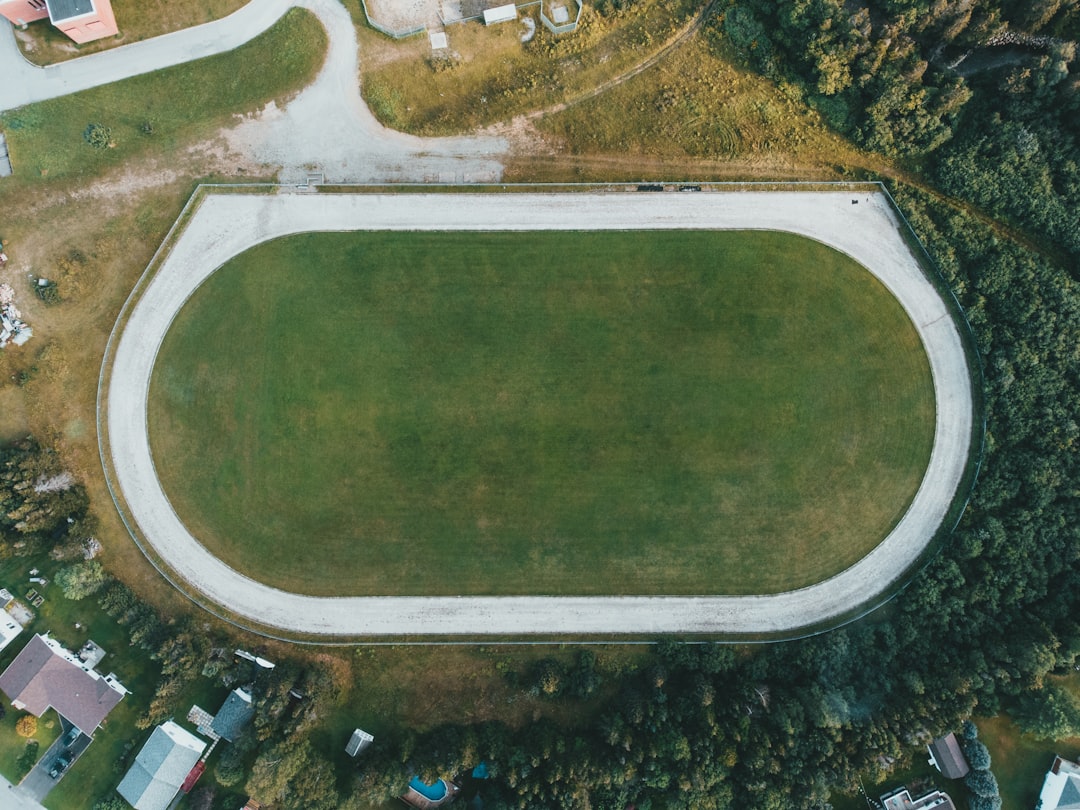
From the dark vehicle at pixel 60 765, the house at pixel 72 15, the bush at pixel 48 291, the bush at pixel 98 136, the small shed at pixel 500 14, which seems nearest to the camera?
the dark vehicle at pixel 60 765

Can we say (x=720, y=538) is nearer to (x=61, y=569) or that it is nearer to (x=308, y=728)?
(x=308, y=728)

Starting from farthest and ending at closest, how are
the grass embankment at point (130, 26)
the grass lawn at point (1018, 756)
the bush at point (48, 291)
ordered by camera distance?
the grass embankment at point (130, 26), the bush at point (48, 291), the grass lawn at point (1018, 756)

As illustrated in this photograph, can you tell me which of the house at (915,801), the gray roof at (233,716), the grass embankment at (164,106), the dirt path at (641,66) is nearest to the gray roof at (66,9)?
the grass embankment at (164,106)

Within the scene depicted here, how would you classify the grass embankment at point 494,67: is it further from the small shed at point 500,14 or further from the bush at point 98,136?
the bush at point 98,136

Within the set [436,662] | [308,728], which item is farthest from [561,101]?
[308,728]

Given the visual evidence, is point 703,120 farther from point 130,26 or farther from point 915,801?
point 915,801

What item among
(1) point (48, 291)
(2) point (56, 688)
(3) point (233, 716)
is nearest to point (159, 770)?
(3) point (233, 716)

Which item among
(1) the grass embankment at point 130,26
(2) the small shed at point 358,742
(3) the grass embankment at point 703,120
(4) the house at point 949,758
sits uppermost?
(1) the grass embankment at point 130,26

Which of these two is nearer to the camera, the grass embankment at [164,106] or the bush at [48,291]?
the bush at [48,291]
